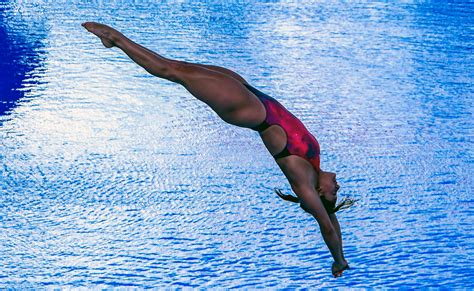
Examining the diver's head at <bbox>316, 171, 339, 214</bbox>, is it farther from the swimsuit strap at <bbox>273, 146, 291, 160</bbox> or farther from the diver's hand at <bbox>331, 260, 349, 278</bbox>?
the diver's hand at <bbox>331, 260, 349, 278</bbox>

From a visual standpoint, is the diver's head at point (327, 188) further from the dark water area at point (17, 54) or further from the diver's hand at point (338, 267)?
the dark water area at point (17, 54)

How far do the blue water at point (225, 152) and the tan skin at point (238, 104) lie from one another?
2.77 feet

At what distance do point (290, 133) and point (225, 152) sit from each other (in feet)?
5.51

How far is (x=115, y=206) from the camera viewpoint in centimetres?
560

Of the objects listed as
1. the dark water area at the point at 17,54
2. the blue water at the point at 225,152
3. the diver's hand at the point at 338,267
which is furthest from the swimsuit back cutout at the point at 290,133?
the dark water area at the point at 17,54

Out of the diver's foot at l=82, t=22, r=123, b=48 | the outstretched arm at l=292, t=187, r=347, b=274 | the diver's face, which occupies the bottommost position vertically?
the outstretched arm at l=292, t=187, r=347, b=274

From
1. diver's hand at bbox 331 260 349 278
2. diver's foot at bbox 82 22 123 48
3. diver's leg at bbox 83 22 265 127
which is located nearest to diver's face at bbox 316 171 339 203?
diver's hand at bbox 331 260 349 278

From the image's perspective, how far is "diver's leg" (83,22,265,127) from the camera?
430 cm

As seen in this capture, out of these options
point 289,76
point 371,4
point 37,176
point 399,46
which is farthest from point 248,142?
point 371,4

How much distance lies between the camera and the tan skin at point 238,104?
430cm

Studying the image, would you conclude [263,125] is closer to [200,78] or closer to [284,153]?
[284,153]

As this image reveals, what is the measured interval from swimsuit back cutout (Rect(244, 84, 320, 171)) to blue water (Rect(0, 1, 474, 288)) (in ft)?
3.07

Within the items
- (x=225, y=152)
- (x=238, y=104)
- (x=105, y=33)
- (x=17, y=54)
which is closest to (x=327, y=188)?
(x=238, y=104)

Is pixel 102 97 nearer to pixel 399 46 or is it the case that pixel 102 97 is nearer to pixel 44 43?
pixel 44 43
